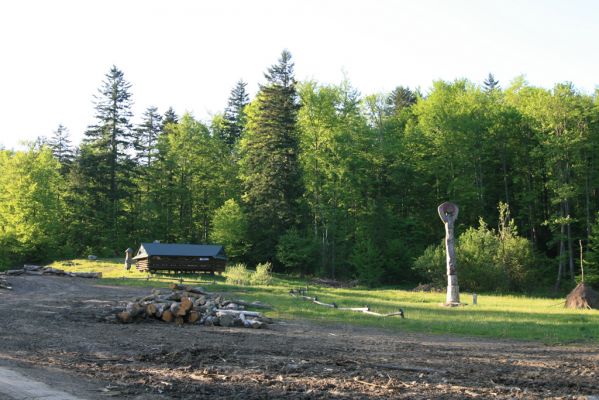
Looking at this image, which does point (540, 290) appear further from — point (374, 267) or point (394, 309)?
point (394, 309)

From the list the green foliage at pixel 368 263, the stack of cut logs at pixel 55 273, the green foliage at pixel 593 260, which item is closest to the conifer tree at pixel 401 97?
the green foliage at pixel 368 263

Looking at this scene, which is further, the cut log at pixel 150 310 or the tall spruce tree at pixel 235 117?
the tall spruce tree at pixel 235 117

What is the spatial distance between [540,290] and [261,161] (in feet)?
89.5

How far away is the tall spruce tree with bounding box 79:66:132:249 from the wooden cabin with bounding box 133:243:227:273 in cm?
2185

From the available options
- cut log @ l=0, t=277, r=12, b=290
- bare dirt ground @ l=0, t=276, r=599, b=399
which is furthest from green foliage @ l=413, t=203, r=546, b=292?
cut log @ l=0, t=277, r=12, b=290

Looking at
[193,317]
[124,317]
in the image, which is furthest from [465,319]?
[124,317]

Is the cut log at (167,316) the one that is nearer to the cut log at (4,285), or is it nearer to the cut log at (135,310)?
the cut log at (135,310)

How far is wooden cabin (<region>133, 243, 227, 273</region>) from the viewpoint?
38.4 meters

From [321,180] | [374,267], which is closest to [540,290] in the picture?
[374,267]

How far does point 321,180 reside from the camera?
50750 mm

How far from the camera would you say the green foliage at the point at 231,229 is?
49.2m

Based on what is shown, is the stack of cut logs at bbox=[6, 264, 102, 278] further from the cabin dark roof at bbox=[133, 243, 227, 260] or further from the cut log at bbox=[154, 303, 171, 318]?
the cut log at bbox=[154, 303, 171, 318]

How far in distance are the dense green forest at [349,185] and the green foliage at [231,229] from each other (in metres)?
0.13

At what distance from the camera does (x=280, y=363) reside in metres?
9.45
